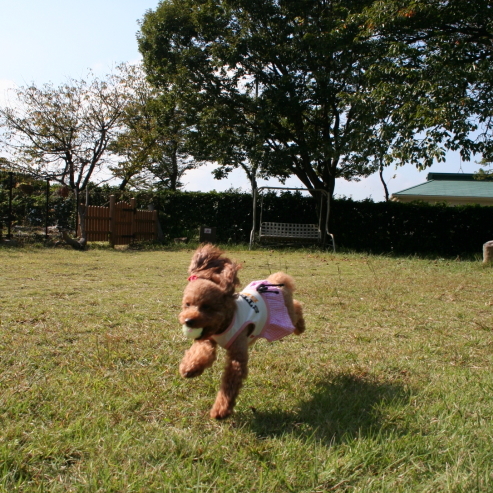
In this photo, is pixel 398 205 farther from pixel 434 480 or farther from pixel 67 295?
pixel 434 480

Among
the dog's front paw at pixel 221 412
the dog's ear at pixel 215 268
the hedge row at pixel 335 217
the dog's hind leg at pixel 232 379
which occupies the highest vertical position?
the hedge row at pixel 335 217

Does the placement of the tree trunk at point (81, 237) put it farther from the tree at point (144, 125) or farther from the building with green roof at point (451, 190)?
the building with green roof at point (451, 190)

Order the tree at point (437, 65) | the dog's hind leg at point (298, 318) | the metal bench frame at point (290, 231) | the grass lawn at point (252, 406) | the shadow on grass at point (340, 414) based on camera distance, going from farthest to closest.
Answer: the metal bench frame at point (290, 231), the tree at point (437, 65), the dog's hind leg at point (298, 318), the shadow on grass at point (340, 414), the grass lawn at point (252, 406)

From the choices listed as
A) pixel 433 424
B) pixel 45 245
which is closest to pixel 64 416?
pixel 433 424

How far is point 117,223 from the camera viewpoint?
1403 cm

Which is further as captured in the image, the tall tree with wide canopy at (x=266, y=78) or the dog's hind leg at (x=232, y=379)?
the tall tree with wide canopy at (x=266, y=78)

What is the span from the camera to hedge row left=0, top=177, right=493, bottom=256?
554 inches

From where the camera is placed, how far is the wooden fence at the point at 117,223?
13.7 m

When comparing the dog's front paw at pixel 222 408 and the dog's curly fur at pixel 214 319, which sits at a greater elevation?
the dog's curly fur at pixel 214 319

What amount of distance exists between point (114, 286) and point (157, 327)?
228cm

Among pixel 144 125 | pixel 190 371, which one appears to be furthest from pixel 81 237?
pixel 190 371

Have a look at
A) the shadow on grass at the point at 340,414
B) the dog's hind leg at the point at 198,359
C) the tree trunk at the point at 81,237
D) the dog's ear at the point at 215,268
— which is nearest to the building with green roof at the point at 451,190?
the tree trunk at the point at 81,237

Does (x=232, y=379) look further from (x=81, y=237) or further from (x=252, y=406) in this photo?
(x=81, y=237)

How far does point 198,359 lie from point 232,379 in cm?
20
